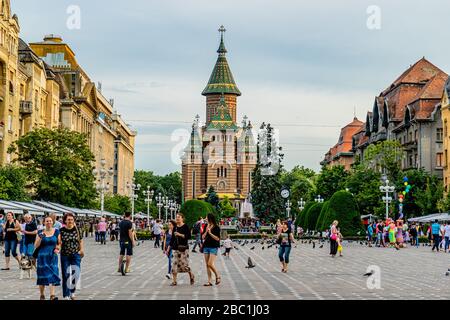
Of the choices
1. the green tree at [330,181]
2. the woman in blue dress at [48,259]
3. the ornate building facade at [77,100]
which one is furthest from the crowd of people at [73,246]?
the green tree at [330,181]

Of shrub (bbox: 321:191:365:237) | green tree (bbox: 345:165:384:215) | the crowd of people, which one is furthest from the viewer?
green tree (bbox: 345:165:384:215)

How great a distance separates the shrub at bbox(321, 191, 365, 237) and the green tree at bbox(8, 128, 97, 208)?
17.4m

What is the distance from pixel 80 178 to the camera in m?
69.1

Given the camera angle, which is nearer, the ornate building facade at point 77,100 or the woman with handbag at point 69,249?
the woman with handbag at point 69,249

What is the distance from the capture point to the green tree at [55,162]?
66.6 meters

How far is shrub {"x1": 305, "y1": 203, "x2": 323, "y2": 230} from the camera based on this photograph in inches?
3278

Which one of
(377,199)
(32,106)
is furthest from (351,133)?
(32,106)

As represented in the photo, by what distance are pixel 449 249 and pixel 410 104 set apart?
5204cm

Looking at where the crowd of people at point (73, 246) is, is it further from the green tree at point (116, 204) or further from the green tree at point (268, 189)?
the green tree at point (268, 189)

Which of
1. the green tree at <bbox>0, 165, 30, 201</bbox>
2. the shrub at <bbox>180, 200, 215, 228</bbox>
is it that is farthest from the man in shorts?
the shrub at <bbox>180, 200, 215, 228</bbox>

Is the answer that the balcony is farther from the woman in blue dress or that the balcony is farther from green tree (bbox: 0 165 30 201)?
the woman in blue dress

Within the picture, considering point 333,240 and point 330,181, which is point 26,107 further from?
point 330,181

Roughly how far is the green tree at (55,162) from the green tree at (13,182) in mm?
5793

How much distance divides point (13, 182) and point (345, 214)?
21114 millimetres
